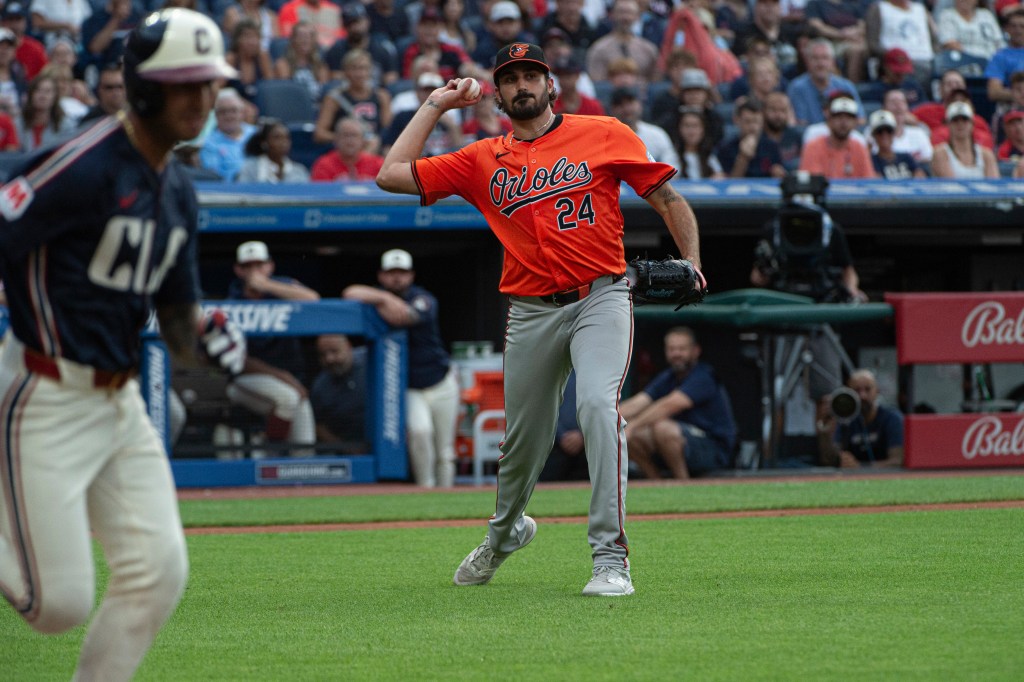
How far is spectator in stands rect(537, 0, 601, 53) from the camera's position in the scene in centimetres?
1531

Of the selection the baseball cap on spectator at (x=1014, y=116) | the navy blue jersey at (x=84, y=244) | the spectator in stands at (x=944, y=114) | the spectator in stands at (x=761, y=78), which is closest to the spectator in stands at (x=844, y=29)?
the spectator in stands at (x=944, y=114)

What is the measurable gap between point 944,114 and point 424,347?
6.57 meters

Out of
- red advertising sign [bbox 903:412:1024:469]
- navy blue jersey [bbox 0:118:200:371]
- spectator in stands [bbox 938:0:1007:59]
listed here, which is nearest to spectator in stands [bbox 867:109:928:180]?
red advertising sign [bbox 903:412:1024:469]

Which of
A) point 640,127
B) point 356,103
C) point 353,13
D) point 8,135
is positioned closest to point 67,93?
point 8,135

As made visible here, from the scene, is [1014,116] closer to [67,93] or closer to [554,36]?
[554,36]

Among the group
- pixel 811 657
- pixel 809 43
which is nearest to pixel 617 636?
pixel 811 657

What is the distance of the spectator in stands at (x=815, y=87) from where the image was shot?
559 inches

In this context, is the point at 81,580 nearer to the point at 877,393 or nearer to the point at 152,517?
the point at 152,517

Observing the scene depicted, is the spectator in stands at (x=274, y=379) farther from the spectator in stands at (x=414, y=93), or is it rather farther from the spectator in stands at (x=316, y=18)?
the spectator in stands at (x=316, y=18)

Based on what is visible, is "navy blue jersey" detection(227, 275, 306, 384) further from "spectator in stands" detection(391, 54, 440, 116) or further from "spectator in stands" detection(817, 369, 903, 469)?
"spectator in stands" detection(817, 369, 903, 469)

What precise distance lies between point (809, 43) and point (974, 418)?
552 centimetres

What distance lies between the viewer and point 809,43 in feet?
49.1

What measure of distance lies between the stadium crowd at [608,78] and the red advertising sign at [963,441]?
275 centimetres

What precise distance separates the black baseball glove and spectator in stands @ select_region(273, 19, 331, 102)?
341 inches
